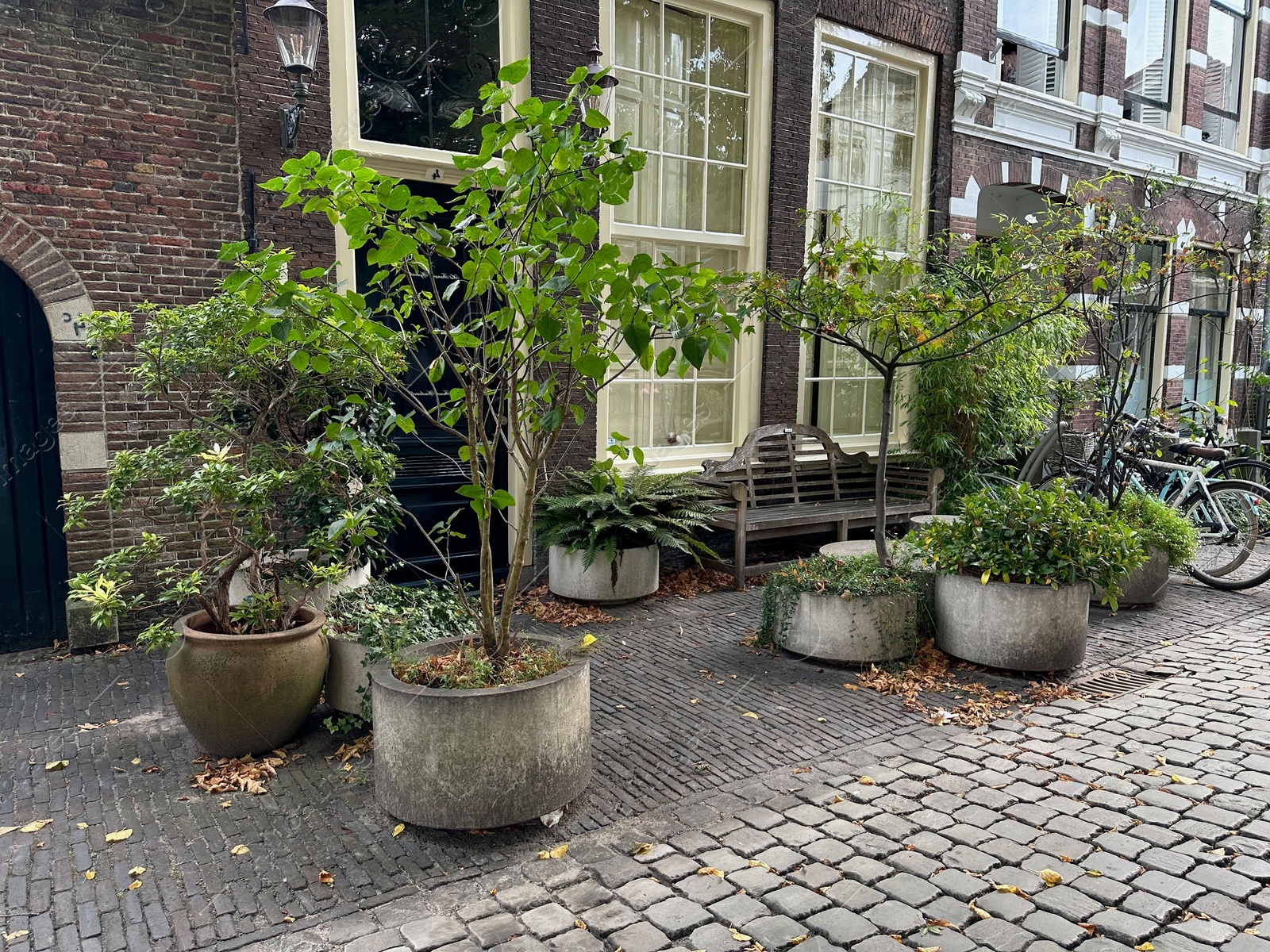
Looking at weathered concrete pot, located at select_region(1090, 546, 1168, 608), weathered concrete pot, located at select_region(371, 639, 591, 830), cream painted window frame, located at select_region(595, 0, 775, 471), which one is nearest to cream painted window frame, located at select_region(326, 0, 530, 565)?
cream painted window frame, located at select_region(595, 0, 775, 471)

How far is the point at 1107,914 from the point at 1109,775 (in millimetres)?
1207

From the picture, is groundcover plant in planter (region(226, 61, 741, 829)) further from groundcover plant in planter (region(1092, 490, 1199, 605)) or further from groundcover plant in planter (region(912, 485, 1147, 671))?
groundcover plant in planter (region(1092, 490, 1199, 605))

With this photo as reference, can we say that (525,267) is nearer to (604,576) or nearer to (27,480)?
(604,576)

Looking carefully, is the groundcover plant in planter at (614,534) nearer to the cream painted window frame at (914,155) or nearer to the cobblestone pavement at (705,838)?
the cobblestone pavement at (705,838)

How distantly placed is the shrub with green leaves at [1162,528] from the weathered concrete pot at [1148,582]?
0.22 feet

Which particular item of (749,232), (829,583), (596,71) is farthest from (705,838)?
(749,232)

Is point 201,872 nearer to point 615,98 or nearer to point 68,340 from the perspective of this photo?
point 68,340

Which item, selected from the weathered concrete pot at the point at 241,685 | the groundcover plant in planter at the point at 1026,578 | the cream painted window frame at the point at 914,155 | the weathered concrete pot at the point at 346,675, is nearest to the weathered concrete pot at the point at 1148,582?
the groundcover plant in planter at the point at 1026,578

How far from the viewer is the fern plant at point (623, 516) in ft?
22.1

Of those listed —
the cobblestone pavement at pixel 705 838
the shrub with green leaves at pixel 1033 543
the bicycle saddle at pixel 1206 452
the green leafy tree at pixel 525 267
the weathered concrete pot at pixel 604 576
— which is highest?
the green leafy tree at pixel 525 267

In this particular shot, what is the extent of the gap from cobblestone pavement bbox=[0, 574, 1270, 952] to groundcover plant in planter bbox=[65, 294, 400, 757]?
418mm

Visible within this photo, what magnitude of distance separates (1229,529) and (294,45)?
827 cm

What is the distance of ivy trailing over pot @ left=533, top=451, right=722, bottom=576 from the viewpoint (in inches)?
265

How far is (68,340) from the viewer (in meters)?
5.61
